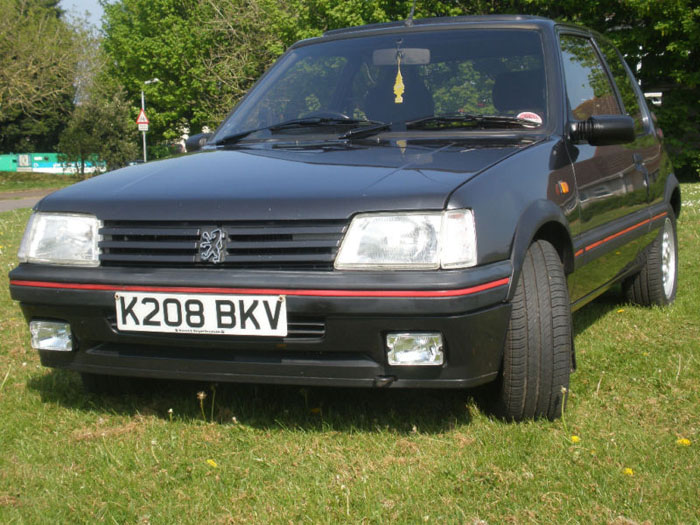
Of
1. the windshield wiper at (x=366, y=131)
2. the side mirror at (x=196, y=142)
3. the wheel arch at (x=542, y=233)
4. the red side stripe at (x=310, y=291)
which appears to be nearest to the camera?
the red side stripe at (x=310, y=291)

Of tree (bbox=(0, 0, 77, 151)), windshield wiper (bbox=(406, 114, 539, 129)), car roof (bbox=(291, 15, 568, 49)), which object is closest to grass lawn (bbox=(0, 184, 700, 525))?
windshield wiper (bbox=(406, 114, 539, 129))

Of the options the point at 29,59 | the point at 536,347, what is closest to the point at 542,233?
the point at 536,347

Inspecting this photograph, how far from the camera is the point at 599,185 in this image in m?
4.10

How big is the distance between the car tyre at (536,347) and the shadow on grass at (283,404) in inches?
10.6

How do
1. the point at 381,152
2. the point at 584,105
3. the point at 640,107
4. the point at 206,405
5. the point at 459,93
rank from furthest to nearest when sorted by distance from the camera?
1. the point at 640,107
2. the point at 584,105
3. the point at 459,93
4. the point at 206,405
5. the point at 381,152

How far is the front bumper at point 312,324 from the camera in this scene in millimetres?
2801

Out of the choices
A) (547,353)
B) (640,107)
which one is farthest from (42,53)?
(547,353)

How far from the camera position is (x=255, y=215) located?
2.92 metres

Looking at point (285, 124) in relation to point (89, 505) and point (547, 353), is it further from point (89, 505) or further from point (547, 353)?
point (89, 505)

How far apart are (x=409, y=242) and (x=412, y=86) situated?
144 centimetres

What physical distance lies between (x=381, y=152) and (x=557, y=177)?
0.74m

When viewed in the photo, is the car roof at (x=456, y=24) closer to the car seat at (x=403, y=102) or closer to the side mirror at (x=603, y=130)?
the car seat at (x=403, y=102)

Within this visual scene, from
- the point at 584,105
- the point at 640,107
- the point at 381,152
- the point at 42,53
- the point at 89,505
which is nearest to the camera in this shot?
the point at 89,505

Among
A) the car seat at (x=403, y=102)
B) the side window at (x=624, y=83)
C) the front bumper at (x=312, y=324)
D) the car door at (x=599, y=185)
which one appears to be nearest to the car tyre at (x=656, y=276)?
the car door at (x=599, y=185)
